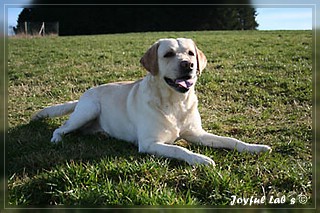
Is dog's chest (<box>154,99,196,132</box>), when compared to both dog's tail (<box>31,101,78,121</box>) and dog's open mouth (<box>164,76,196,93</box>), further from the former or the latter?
dog's tail (<box>31,101,78,121</box>)

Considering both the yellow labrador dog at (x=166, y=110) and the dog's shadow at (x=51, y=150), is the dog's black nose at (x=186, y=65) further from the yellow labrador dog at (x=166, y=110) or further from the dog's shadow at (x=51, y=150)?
the dog's shadow at (x=51, y=150)

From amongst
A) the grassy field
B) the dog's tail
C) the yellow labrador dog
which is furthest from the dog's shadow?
the dog's tail

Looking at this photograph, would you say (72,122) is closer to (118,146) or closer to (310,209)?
(118,146)

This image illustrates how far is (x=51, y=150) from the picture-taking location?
3754mm

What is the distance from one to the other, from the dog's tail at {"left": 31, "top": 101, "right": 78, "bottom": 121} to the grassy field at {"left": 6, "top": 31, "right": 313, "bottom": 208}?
0.09m

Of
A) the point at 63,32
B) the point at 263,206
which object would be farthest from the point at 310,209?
the point at 63,32

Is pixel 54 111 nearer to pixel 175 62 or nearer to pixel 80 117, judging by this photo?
pixel 80 117

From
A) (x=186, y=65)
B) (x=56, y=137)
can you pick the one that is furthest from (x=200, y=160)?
(x=56, y=137)

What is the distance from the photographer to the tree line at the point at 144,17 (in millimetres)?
3215

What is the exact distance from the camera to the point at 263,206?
261 centimetres

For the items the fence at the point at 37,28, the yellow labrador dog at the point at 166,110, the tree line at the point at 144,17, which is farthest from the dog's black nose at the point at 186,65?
the fence at the point at 37,28

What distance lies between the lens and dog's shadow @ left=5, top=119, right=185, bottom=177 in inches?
134

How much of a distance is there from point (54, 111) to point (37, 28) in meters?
1.41

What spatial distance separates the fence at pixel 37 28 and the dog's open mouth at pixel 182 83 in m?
1.15
